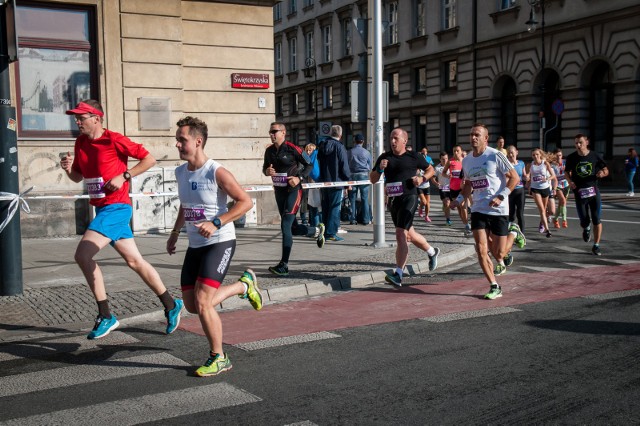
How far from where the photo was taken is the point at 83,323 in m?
7.12

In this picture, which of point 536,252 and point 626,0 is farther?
point 626,0

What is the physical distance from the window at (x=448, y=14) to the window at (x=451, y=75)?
78.9 inches

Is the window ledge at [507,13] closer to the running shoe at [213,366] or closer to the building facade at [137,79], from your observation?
the building facade at [137,79]

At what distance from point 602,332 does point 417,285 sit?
3.16 meters

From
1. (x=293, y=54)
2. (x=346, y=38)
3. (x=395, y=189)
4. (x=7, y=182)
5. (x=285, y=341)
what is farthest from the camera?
(x=293, y=54)

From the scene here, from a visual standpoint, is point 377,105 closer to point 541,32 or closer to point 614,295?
point 614,295

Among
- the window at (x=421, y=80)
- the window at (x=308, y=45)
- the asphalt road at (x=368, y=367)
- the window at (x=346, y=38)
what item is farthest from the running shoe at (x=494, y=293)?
the window at (x=308, y=45)

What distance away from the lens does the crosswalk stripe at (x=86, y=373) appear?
202 inches

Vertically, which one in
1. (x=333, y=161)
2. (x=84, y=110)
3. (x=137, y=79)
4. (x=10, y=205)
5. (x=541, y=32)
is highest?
(x=541, y=32)

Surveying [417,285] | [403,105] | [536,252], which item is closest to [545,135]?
[403,105]

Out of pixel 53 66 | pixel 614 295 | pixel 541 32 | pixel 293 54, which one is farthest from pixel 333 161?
pixel 293 54

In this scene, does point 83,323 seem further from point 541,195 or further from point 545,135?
point 545,135

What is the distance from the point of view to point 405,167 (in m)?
9.19

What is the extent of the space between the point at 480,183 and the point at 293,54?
5038 cm
